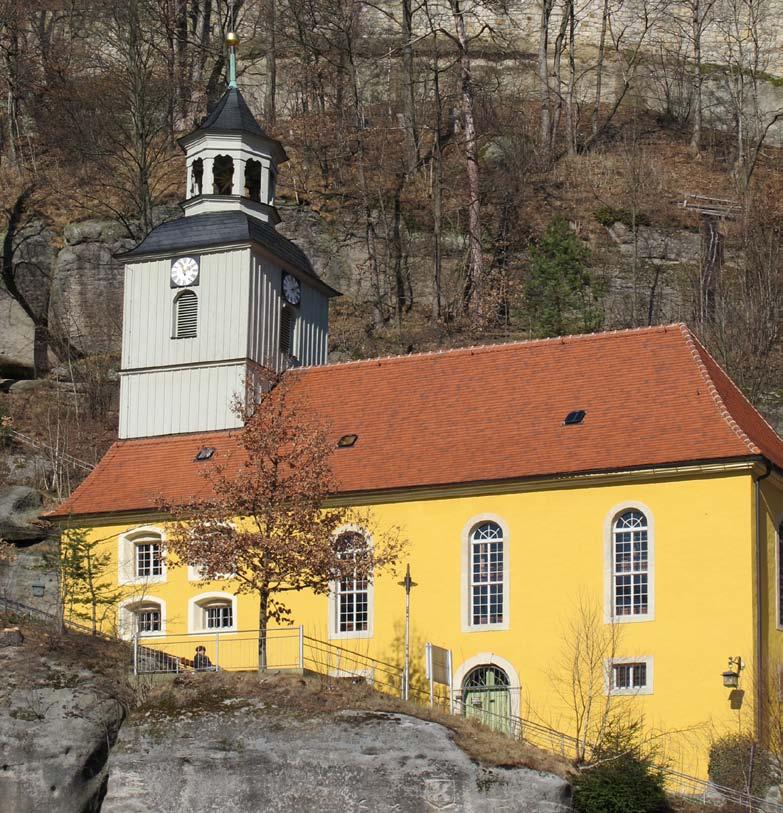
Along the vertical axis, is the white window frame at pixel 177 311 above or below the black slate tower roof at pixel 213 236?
below

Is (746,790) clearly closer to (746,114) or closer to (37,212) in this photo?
(37,212)

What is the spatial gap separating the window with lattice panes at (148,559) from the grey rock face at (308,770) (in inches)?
312

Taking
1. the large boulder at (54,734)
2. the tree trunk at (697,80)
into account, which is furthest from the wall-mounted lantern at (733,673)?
the tree trunk at (697,80)

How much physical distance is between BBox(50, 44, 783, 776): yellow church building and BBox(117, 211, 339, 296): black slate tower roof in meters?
0.06

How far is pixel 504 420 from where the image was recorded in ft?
119

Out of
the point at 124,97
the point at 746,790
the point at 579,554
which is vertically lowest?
the point at 746,790

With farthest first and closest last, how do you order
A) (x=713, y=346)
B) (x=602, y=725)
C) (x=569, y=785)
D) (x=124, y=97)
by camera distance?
(x=124, y=97) → (x=713, y=346) → (x=602, y=725) → (x=569, y=785)

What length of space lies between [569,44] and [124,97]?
18062 millimetres

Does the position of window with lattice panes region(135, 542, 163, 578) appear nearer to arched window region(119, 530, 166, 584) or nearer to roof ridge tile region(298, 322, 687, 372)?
arched window region(119, 530, 166, 584)

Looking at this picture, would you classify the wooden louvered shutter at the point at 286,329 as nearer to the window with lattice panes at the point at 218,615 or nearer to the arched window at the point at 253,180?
the arched window at the point at 253,180

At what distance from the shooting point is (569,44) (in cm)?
6638

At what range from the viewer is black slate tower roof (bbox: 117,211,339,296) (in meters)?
40.3

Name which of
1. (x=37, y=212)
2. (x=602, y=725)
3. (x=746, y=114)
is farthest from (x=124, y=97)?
(x=602, y=725)

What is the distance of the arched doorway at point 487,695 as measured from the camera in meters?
32.7
